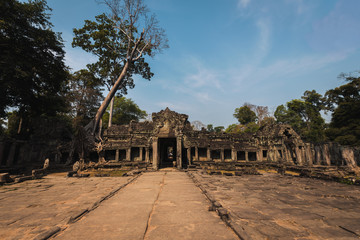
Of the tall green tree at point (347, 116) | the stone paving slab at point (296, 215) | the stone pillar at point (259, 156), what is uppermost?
the tall green tree at point (347, 116)

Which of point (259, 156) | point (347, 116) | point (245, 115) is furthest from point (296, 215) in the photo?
point (245, 115)

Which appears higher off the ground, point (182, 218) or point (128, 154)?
point (128, 154)

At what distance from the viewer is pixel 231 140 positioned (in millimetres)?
24484

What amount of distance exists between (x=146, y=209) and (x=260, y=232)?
322cm

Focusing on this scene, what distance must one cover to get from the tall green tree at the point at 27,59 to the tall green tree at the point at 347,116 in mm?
47330

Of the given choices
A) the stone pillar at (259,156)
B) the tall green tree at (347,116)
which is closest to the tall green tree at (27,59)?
the stone pillar at (259,156)

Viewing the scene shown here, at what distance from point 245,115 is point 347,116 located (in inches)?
961

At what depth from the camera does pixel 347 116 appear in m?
28.4

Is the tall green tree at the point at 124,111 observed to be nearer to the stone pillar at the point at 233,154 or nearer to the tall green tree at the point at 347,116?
the stone pillar at the point at 233,154

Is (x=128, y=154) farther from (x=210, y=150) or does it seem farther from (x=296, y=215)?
(x=296, y=215)

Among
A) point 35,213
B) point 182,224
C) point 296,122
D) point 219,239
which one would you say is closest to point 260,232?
point 219,239

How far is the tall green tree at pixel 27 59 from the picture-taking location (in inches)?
623

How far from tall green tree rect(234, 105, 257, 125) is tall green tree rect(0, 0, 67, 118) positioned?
48.7 meters

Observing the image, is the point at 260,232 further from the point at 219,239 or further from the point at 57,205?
the point at 57,205
